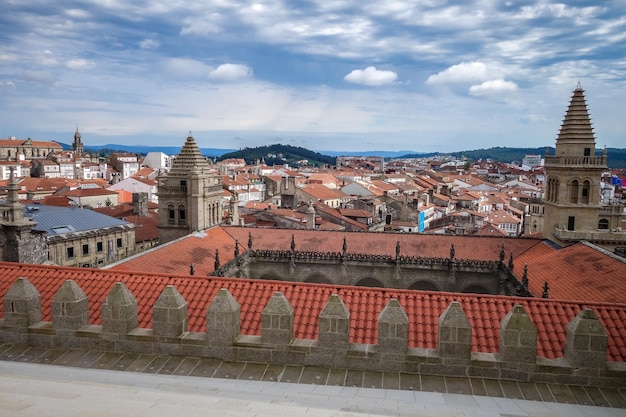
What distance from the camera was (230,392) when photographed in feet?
28.9

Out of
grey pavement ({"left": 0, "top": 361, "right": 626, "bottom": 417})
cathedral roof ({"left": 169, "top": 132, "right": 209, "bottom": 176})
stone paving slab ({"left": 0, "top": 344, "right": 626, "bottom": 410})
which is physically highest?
cathedral roof ({"left": 169, "top": 132, "right": 209, "bottom": 176})

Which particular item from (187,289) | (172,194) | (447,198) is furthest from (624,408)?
(447,198)

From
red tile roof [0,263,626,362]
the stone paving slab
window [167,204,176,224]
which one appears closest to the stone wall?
the stone paving slab

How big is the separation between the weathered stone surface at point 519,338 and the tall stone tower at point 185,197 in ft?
109

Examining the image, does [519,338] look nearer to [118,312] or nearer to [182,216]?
→ [118,312]

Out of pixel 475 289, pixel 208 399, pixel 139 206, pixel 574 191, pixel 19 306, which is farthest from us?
pixel 139 206

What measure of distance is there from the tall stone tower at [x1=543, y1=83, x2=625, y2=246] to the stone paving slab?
28.9 metres

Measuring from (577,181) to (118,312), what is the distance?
3444cm

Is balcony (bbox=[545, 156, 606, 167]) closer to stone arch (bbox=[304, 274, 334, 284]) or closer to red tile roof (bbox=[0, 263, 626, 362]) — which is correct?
stone arch (bbox=[304, 274, 334, 284])

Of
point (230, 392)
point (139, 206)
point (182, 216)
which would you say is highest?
point (230, 392)

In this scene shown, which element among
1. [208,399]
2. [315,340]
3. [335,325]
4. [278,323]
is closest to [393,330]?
[335,325]

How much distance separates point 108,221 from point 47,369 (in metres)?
42.7

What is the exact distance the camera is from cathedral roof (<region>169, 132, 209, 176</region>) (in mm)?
41241

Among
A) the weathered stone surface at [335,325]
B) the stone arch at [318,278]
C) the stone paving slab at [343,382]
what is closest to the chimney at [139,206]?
the stone arch at [318,278]
